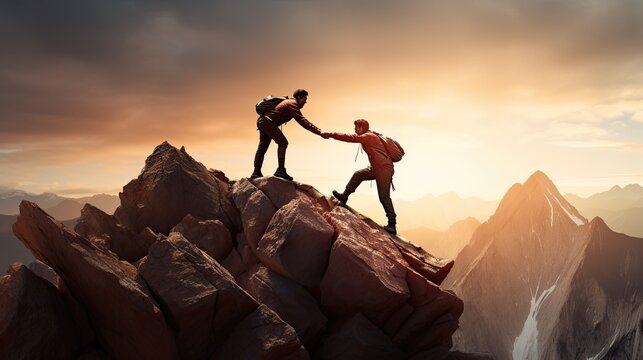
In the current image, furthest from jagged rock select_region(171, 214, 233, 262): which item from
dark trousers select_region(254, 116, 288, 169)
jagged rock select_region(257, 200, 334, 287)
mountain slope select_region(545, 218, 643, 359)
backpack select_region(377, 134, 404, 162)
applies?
mountain slope select_region(545, 218, 643, 359)

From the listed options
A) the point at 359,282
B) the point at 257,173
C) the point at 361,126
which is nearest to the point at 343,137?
→ the point at 361,126

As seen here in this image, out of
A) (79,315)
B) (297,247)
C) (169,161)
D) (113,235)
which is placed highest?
(169,161)

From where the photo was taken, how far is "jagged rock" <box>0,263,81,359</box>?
8.80 m

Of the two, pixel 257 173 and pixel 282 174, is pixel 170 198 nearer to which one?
pixel 257 173

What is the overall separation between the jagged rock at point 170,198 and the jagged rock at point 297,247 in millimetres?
3555

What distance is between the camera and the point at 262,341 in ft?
34.3

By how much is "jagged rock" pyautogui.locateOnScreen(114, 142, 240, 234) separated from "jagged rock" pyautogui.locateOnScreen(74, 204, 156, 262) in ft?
6.35

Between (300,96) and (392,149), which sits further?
(300,96)

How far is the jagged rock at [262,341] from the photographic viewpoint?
10.3 metres

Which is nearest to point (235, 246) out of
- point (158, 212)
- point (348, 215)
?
point (158, 212)

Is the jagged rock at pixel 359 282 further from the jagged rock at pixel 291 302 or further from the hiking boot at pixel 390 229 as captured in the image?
the hiking boot at pixel 390 229

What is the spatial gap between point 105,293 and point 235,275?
6.80m

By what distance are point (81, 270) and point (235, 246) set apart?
309 inches

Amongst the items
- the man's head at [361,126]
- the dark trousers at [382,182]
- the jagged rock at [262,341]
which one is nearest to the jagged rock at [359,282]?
the jagged rock at [262,341]
